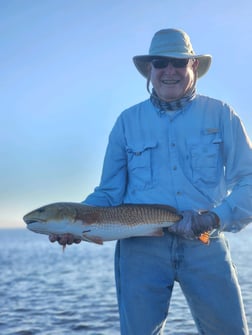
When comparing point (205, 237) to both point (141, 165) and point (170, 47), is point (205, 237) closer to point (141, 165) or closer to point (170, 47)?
point (141, 165)

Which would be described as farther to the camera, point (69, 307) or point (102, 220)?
point (69, 307)

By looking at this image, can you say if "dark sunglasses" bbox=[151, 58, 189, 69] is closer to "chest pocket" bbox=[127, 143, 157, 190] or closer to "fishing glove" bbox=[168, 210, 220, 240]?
"chest pocket" bbox=[127, 143, 157, 190]

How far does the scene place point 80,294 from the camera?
19.6 metres

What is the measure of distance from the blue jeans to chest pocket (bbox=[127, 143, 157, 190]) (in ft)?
1.86

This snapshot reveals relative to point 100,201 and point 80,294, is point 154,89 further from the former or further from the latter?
point 80,294

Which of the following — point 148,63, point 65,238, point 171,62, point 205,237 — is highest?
point 148,63

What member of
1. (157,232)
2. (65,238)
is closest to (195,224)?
(157,232)

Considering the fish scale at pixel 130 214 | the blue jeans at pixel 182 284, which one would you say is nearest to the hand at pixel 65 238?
the fish scale at pixel 130 214

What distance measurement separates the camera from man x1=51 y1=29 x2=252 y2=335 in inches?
217

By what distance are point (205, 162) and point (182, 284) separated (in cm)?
121

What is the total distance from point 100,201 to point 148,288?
1056mm

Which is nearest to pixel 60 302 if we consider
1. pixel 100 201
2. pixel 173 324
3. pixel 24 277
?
pixel 173 324

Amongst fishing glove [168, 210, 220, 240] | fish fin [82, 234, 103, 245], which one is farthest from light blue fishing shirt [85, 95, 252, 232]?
fish fin [82, 234, 103, 245]

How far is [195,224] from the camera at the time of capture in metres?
5.31
